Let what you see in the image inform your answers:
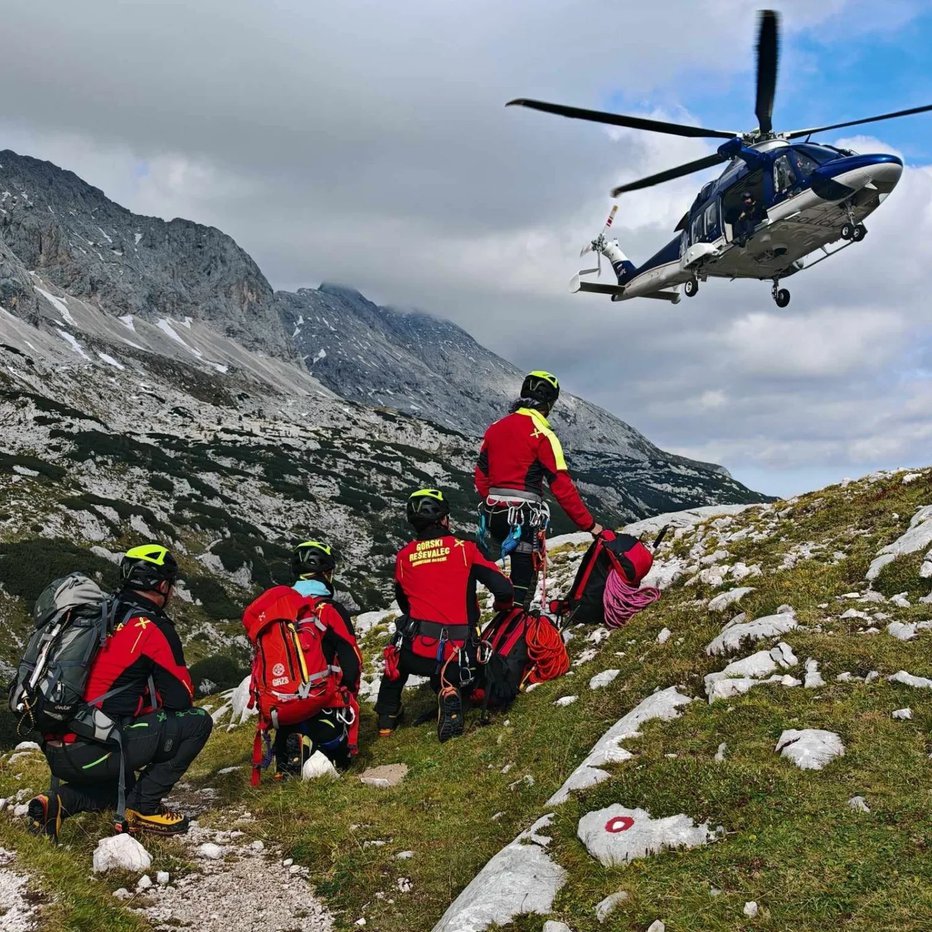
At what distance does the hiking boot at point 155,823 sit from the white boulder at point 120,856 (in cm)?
66

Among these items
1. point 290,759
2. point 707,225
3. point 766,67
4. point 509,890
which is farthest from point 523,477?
point 766,67

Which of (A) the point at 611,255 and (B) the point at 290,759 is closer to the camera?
(B) the point at 290,759

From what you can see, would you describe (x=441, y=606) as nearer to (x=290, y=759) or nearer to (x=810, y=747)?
(x=290, y=759)

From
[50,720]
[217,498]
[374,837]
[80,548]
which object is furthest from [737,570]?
[217,498]

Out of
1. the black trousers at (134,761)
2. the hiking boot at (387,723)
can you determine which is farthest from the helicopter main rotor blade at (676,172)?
the black trousers at (134,761)

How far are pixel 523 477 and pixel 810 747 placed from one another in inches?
243

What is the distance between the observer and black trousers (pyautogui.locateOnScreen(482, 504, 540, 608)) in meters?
11.1

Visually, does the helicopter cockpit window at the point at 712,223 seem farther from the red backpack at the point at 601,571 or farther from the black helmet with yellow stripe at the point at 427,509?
the black helmet with yellow stripe at the point at 427,509

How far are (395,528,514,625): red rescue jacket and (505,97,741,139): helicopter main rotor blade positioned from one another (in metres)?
15.3

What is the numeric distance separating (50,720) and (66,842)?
118cm

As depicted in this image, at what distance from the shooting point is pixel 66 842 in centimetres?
672

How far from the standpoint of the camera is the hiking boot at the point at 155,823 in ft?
22.9

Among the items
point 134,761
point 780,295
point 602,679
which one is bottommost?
point 134,761

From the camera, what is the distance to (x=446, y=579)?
975cm
